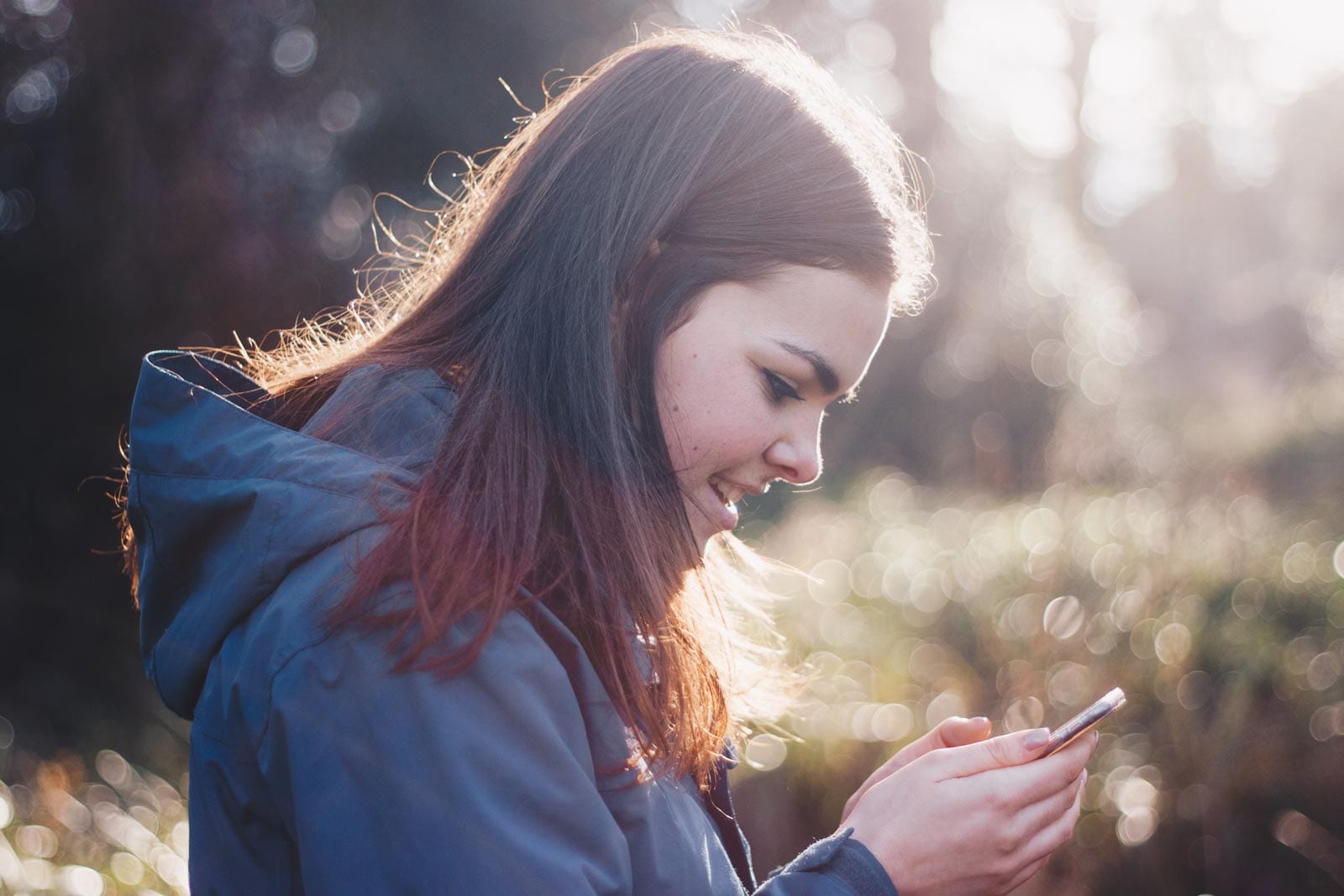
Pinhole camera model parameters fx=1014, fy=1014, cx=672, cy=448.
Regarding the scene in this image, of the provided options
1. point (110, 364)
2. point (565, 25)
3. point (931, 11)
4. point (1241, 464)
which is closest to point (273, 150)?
point (110, 364)

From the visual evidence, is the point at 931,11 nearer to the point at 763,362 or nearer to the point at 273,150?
the point at 273,150

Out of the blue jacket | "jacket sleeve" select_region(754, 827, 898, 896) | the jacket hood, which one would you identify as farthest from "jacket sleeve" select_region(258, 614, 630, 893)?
"jacket sleeve" select_region(754, 827, 898, 896)

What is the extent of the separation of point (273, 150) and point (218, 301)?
130cm

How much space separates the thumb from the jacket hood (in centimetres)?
94

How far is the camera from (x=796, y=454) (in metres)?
1.79

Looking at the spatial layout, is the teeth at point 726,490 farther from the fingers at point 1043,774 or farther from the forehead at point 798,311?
the fingers at point 1043,774

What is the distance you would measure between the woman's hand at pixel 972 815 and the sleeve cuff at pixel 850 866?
0.10 ft

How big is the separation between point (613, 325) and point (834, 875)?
91 centimetres

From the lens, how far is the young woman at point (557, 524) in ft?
3.79

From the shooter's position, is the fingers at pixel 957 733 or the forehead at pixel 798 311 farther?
the fingers at pixel 957 733

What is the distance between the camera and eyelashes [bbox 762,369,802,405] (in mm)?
1723

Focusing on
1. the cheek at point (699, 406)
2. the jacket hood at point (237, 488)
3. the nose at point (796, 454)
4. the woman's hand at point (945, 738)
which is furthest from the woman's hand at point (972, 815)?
the jacket hood at point (237, 488)

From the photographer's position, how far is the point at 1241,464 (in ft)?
20.6

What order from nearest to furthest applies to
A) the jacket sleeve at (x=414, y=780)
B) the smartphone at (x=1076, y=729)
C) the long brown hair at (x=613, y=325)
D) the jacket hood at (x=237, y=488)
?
the jacket sleeve at (x=414, y=780) < the jacket hood at (x=237, y=488) < the long brown hair at (x=613, y=325) < the smartphone at (x=1076, y=729)
